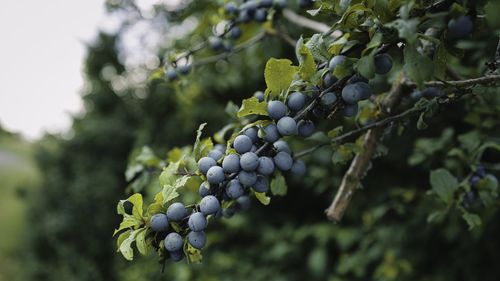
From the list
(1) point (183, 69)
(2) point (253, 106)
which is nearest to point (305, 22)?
(1) point (183, 69)

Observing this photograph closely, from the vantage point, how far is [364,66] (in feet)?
2.21

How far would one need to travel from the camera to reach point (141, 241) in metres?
0.73

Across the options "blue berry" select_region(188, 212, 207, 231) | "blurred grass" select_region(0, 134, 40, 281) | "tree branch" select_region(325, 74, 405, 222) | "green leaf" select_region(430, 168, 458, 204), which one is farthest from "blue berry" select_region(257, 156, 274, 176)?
"blurred grass" select_region(0, 134, 40, 281)

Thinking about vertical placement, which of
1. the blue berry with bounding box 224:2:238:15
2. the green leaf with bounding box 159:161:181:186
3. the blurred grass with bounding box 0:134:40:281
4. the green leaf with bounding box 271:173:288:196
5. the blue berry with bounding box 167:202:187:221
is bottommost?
the blurred grass with bounding box 0:134:40:281

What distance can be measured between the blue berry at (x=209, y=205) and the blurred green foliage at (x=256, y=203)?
1.77ft

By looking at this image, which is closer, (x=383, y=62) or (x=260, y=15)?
(x=383, y=62)

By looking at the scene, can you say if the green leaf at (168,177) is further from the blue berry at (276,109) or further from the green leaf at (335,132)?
the green leaf at (335,132)

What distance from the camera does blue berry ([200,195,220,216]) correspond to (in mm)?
723

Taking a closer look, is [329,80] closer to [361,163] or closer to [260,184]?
[260,184]

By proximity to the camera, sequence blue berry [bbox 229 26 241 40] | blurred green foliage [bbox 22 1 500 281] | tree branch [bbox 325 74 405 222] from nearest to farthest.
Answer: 1. tree branch [bbox 325 74 405 222]
2. blue berry [bbox 229 26 241 40]
3. blurred green foliage [bbox 22 1 500 281]

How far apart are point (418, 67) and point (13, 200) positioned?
30.8 ft

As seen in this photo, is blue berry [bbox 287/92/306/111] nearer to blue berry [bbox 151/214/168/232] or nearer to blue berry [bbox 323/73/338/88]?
blue berry [bbox 323/73/338/88]

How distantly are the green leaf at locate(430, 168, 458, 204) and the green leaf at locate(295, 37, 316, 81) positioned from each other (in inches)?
22.1

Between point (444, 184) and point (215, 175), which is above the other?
point (215, 175)
